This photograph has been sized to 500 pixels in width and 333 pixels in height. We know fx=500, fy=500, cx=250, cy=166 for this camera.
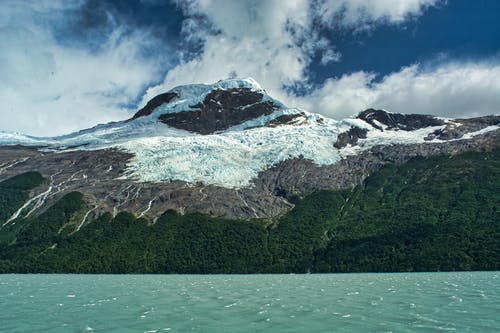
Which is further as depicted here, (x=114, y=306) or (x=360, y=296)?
(x=360, y=296)

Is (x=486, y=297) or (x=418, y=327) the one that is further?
(x=486, y=297)

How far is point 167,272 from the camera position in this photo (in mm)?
194500

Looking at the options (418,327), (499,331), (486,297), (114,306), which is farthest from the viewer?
(486,297)

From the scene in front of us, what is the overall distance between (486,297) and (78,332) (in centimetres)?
5054

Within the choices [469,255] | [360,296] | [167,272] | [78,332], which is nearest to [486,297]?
[360,296]

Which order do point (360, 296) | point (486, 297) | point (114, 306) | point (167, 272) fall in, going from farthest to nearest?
point (167, 272), point (360, 296), point (486, 297), point (114, 306)

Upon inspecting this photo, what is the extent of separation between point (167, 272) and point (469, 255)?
112749 millimetres

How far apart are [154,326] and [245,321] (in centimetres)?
839

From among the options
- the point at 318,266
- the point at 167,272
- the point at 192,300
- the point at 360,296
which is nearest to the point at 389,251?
the point at 318,266

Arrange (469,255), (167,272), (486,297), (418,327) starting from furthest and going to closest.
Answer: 1. (167,272)
2. (469,255)
3. (486,297)
4. (418,327)

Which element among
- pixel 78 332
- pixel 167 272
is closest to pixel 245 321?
pixel 78 332

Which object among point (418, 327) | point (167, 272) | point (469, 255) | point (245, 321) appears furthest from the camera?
point (167, 272)

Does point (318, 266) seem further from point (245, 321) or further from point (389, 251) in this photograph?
point (245, 321)

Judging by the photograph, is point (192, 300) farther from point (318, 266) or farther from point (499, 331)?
point (318, 266)
